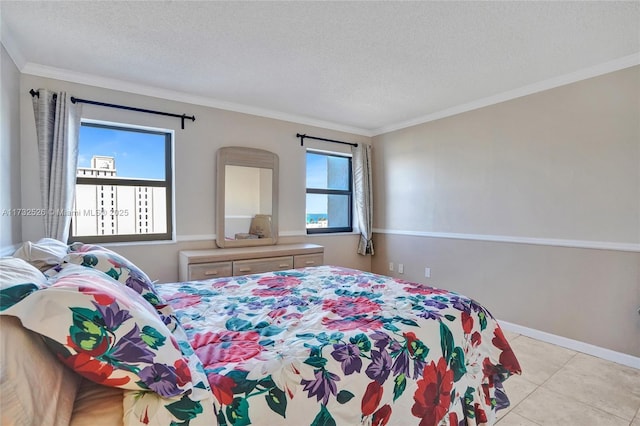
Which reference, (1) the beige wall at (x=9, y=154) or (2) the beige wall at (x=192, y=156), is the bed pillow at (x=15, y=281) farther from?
(2) the beige wall at (x=192, y=156)

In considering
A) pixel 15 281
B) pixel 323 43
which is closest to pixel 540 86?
pixel 323 43

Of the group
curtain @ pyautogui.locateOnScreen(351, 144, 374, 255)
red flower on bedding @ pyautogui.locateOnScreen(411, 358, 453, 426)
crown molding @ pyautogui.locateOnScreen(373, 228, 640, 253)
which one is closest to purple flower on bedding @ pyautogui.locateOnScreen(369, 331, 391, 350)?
red flower on bedding @ pyautogui.locateOnScreen(411, 358, 453, 426)

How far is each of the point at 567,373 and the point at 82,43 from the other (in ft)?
14.4

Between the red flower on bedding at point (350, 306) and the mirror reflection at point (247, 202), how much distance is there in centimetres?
213

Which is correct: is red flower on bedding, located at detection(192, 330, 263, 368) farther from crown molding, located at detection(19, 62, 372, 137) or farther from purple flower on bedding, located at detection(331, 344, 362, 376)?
crown molding, located at detection(19, 62, 372, 137)

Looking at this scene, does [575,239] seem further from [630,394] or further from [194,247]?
[194,247]

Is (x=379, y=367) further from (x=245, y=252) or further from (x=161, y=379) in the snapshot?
(x=245, y=252)

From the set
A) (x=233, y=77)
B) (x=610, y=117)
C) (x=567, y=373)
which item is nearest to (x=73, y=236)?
(x=233, y=77)

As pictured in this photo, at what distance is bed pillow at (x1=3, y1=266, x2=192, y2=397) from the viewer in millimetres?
726

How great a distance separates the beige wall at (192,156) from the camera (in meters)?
2.60

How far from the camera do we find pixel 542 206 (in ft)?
9.82

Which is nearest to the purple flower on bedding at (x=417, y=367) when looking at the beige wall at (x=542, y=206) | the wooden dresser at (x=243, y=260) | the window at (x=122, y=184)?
the wooden dresser at (x=243, y=260)

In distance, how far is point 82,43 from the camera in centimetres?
227

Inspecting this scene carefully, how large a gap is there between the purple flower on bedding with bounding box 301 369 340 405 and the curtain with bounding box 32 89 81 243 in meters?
2.66
